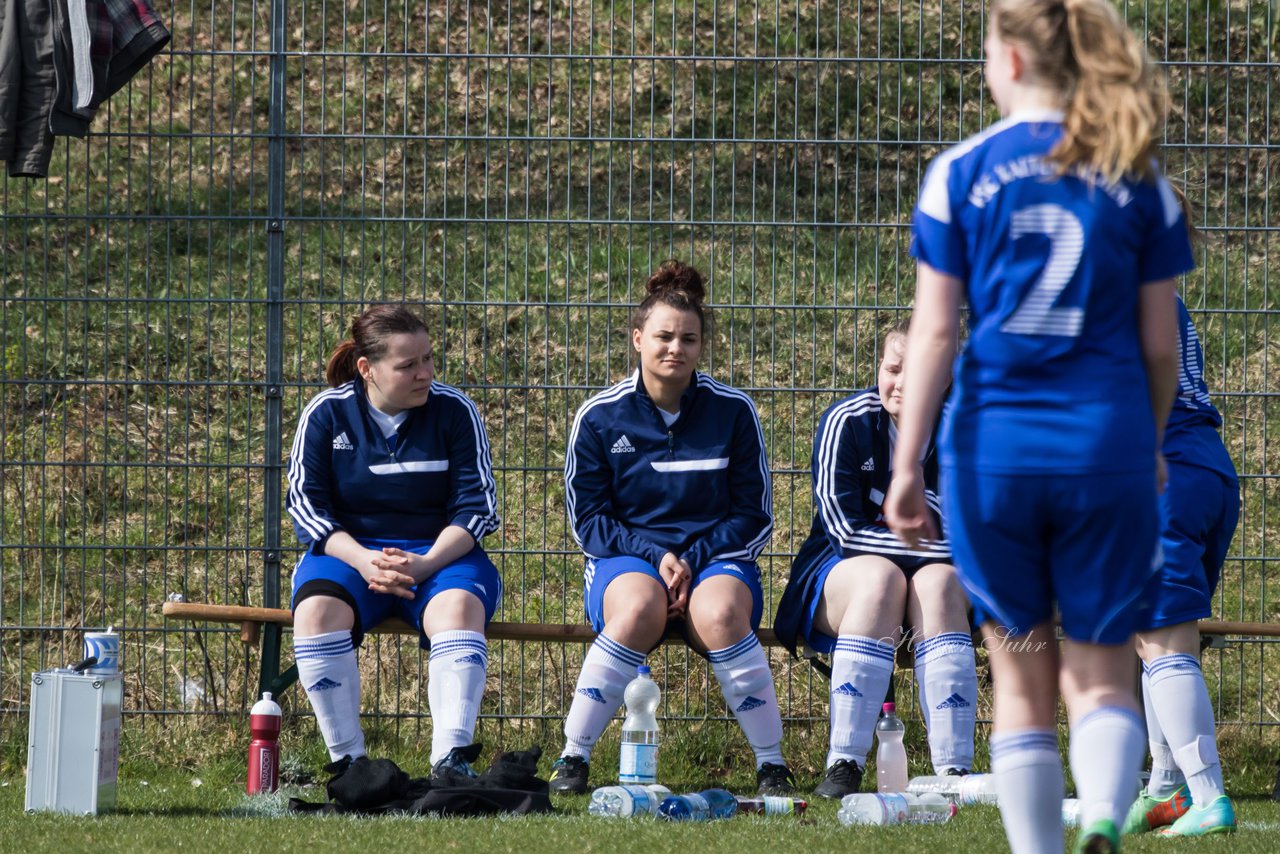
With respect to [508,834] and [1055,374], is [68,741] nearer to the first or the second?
[508,834]

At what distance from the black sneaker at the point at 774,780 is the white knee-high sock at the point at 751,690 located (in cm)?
2

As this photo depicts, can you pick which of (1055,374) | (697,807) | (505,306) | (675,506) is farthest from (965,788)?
(505,306)

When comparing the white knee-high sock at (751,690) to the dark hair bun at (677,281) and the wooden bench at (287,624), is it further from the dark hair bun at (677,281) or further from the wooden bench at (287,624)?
the dark hair bun at (677,281)

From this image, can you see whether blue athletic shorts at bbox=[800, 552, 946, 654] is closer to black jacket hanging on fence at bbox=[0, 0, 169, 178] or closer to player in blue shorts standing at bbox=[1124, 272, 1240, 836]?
player in blue shorts standing at bbox=[1124, 272, 1240, 836]

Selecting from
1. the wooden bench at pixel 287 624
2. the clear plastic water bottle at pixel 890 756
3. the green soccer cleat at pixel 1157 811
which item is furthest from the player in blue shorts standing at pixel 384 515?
the green soccer cleat at pixel 1157 811

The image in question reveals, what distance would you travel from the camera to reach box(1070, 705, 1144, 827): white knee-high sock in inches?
102

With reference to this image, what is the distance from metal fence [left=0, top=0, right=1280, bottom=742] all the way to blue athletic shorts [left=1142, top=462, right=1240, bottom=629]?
162 cm

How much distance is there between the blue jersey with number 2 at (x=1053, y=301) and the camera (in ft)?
8.50

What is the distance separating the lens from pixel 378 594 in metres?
5.00

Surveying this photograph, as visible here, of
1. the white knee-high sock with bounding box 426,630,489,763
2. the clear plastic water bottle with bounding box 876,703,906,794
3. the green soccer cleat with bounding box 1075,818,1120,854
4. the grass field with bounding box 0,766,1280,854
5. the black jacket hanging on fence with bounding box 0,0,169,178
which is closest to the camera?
the green soccer cleat with bounding box 1075,818,1120,854

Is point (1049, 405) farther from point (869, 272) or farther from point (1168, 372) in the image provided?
point (869, 272)

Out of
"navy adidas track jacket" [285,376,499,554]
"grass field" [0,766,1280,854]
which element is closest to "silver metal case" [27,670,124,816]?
"grass field" [0,766,1280,854]

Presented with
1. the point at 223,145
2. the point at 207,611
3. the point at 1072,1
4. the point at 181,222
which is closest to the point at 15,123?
the point at 181,222

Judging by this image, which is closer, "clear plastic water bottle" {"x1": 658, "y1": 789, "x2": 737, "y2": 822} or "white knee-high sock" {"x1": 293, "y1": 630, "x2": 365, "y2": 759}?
"clear plastic water bottle" {"x1": 658, "y1": 789, "x2": 737, "y2": 822}
